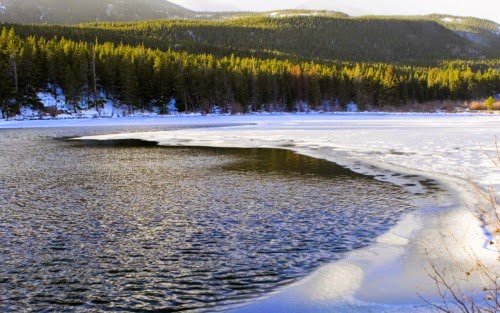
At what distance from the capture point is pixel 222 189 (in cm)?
1277

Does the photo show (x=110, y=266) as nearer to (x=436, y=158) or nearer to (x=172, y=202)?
(x=172, y=202)

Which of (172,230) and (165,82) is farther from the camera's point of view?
(165,82)

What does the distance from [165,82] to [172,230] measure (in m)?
72.2

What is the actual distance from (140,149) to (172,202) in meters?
13.7

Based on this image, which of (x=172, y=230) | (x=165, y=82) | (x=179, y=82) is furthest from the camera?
(x=165, y=82)

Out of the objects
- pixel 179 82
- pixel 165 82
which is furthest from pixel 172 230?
pixel 165 82

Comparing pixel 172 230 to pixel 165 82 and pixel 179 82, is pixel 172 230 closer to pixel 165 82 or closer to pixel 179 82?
pixel 179 82

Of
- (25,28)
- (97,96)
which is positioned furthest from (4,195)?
(25,28)

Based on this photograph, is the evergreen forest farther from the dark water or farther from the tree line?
the dark water

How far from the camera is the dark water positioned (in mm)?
5941

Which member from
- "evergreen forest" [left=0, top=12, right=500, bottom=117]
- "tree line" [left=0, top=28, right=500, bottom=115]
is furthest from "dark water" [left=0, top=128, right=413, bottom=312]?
"evergreen forest" [left=0, top=12, right=500, bottom=117]

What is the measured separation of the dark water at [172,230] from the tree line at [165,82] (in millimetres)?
54200

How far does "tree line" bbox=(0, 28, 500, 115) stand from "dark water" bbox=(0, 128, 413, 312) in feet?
178

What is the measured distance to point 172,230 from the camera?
8641 mm
